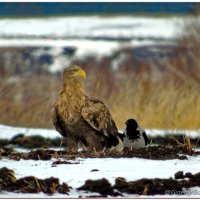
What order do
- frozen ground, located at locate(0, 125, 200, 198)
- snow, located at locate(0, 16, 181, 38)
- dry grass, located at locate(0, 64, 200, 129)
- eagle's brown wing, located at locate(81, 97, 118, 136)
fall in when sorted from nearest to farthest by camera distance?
frozen ground, located at locate(0, 125, 200, 198), eagle's brown wing, located at locate(81, 97, 118, 136), dry grass, located at locate(0, 64, 200, 129), snow, located at locate(0, 16, 181, 38)

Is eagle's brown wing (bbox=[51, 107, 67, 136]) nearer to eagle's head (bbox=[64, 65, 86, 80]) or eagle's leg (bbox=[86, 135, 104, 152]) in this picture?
eagle's leg (bbox=[86, 135, 104, 152])

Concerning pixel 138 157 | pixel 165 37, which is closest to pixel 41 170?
pixel 138 157

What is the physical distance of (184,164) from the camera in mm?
9812

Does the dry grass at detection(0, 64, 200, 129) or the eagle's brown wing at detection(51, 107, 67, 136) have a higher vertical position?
the dry grass at detection(0, 64, 200, 129)

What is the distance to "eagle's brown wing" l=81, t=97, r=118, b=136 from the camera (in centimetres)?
1176

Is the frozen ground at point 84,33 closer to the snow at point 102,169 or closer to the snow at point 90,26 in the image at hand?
the snow at point 90,26

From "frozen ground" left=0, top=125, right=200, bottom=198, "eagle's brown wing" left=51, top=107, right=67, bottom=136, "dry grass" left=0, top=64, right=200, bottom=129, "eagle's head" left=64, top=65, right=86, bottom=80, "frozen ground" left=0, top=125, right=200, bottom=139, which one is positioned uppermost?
"dry grass" left=0, top=64, right=200, bottom=129

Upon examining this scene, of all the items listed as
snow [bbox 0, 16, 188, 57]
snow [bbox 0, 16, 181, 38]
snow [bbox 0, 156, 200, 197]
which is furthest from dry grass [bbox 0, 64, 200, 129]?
snow [bbox 0, 16, 181, 38]

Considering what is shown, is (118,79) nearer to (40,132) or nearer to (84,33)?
(40,132)

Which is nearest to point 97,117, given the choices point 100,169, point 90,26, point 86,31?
point 100,169

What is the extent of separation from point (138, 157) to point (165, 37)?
1871 cm

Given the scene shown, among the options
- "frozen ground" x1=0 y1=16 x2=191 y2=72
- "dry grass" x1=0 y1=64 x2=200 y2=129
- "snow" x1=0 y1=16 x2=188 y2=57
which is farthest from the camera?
"snow" x1=0 y1=16 x2=188 y2=57

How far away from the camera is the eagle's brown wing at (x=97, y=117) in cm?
1176

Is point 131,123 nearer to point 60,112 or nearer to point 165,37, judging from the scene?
point 60,112
